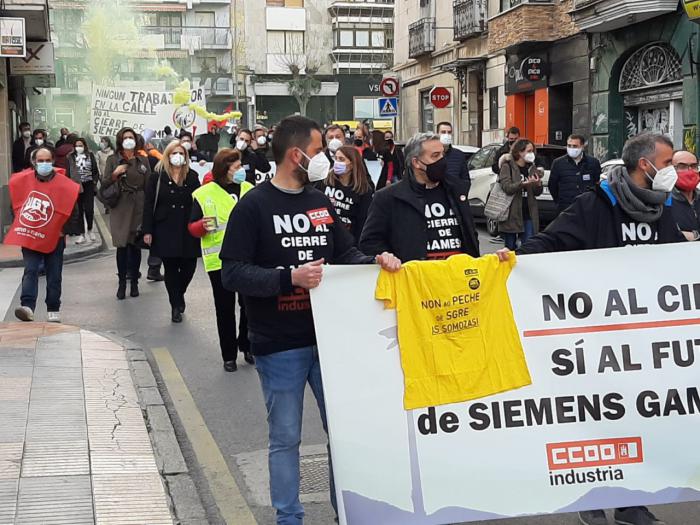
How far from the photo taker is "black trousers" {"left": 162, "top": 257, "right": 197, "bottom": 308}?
34.5 ft

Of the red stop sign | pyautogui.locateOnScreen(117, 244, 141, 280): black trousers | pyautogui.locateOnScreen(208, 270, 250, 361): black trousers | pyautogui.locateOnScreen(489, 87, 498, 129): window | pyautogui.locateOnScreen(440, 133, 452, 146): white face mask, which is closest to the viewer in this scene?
pyautogui.locateOnScreen(208, 270, 250, 361): black trousers

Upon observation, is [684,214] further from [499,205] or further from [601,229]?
[499,205]

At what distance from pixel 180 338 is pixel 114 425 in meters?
3.40

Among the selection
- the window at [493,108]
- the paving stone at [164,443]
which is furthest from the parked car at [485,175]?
the window at [493,108]

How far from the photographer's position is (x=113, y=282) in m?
13.5

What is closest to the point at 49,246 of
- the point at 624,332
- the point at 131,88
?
the point at 624,332

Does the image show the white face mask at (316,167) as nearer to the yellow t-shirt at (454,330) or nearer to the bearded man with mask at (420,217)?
the yellow t-shirt at (454,330)

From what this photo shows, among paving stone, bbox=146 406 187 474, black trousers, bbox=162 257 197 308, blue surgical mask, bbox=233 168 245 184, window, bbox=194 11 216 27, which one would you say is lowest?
paving stone, bbox=146 406 187 474

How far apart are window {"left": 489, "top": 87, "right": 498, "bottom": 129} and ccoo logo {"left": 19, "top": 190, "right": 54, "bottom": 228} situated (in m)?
24.8

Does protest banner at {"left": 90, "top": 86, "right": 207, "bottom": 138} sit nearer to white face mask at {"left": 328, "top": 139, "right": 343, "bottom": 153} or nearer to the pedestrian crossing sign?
the pedestrian crossing sign

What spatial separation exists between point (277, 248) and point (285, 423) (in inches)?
29.2

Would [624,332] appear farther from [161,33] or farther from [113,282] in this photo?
[161,33]

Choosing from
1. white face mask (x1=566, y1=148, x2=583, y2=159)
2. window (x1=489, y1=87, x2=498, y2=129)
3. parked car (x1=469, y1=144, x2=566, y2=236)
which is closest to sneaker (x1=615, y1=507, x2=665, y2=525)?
white face mask (x1=566, y1=148, x2=583, y2=159)

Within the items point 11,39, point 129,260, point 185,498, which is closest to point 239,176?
point 185,498
